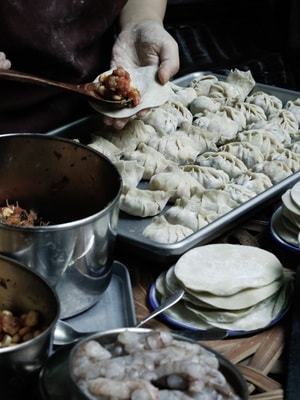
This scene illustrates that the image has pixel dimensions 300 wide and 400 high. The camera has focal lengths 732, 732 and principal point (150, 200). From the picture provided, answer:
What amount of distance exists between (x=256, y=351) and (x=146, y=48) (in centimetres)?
118

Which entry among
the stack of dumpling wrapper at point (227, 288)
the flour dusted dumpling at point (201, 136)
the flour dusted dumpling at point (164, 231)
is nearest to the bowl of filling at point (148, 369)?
the stack of dumpling wrapper at point (227, 288)

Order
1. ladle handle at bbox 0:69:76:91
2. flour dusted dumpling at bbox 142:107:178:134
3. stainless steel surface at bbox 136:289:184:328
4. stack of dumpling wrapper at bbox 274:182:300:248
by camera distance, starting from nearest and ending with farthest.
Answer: stainless steel surface at bbox 136:289:184:328
stack of dumpling wrapper at bbox 274:182:300:248
ladle handle at bbox 0:69:76:91
flour dusted dumpling at bbox 142:107:178:134

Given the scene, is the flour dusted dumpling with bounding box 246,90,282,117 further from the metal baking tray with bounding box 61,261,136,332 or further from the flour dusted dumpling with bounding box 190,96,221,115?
the metal baking tray with bounding box 61,261,136,332

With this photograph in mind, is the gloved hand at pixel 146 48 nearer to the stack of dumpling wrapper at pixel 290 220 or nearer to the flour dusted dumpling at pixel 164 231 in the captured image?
the flour dusted dumpling at pixel 164 231

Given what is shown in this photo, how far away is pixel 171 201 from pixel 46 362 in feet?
2.86

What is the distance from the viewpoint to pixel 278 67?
3.41 metres

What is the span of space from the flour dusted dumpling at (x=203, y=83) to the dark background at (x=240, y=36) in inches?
21.4

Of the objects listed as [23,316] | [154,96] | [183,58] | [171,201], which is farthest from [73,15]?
[183,58]

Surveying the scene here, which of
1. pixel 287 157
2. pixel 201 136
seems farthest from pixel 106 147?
pixel 287 157

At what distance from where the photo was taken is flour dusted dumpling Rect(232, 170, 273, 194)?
197 cm

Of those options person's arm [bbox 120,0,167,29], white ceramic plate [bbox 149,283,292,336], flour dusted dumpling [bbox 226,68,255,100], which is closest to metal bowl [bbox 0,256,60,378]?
white ceramic plate [bbox 149,283,292,336]

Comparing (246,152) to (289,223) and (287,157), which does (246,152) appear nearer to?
(287,157)

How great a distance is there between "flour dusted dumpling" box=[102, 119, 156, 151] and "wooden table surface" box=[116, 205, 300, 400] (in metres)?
0.59

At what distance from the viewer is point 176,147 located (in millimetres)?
2158
